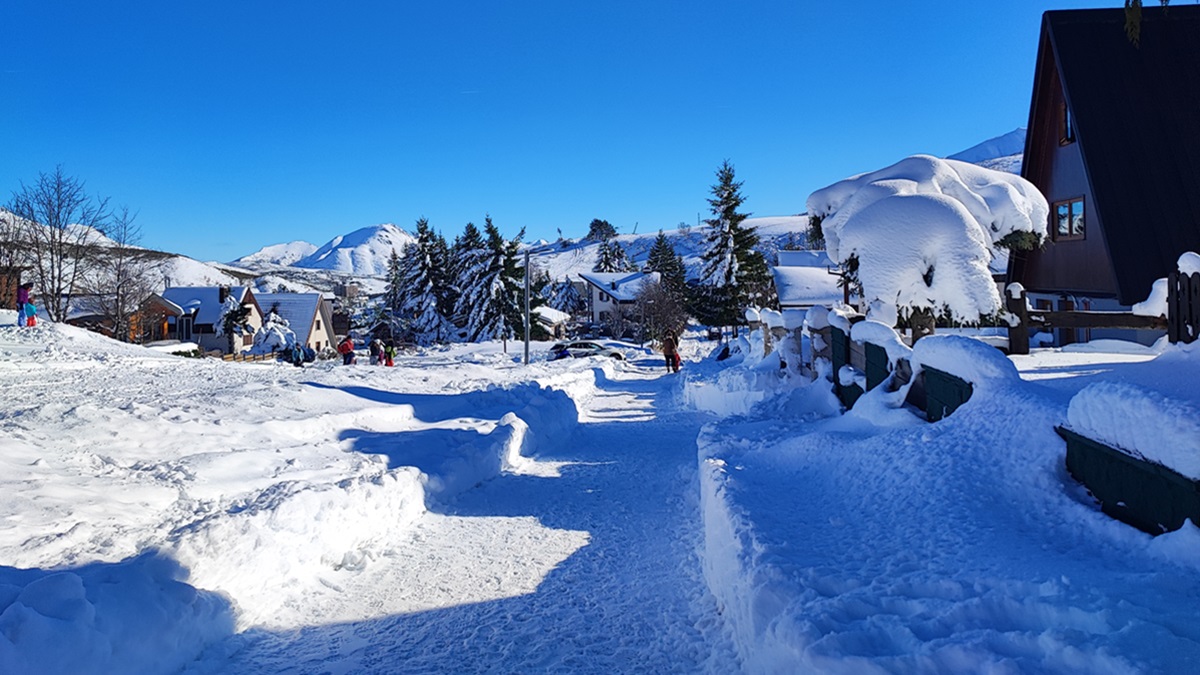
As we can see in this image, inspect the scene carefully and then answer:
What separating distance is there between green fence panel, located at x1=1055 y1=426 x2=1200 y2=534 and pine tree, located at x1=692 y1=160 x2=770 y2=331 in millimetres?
43518

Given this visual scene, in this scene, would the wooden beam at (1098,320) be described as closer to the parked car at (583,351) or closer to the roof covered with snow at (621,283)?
the parked car at (583,351)

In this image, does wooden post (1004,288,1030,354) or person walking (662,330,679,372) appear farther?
person walking (662,330,679,372)

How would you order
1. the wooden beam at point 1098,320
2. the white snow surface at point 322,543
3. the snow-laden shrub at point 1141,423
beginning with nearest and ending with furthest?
the snow-laden shrub at point 1141,423, the white snow surface at point 322,543, the wooden beam at point 1098,320

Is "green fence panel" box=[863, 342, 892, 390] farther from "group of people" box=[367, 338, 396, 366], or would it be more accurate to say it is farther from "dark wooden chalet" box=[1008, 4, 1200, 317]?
"group of people" box=[367, 338, 396, 366]

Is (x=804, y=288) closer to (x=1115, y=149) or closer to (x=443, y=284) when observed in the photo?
(x=1115, y=149)

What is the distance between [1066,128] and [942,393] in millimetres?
14544

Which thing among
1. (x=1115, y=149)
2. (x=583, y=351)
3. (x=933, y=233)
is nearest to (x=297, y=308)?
(x=583, y=351)

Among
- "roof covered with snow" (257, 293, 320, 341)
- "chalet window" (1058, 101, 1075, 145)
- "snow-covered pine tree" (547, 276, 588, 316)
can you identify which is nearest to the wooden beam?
"chalet window" (1058, 101, 1075, 145)

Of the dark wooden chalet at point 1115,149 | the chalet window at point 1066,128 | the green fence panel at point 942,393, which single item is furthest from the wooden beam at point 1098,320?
the chalet window at point 1066,128

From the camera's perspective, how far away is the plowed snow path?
4.12 metres

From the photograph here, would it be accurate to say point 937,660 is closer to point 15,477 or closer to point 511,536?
point 511,536

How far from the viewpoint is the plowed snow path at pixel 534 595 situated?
4.12 meters

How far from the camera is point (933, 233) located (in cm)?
1080

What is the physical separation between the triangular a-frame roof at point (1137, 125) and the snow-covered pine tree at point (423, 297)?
42.9 metres
